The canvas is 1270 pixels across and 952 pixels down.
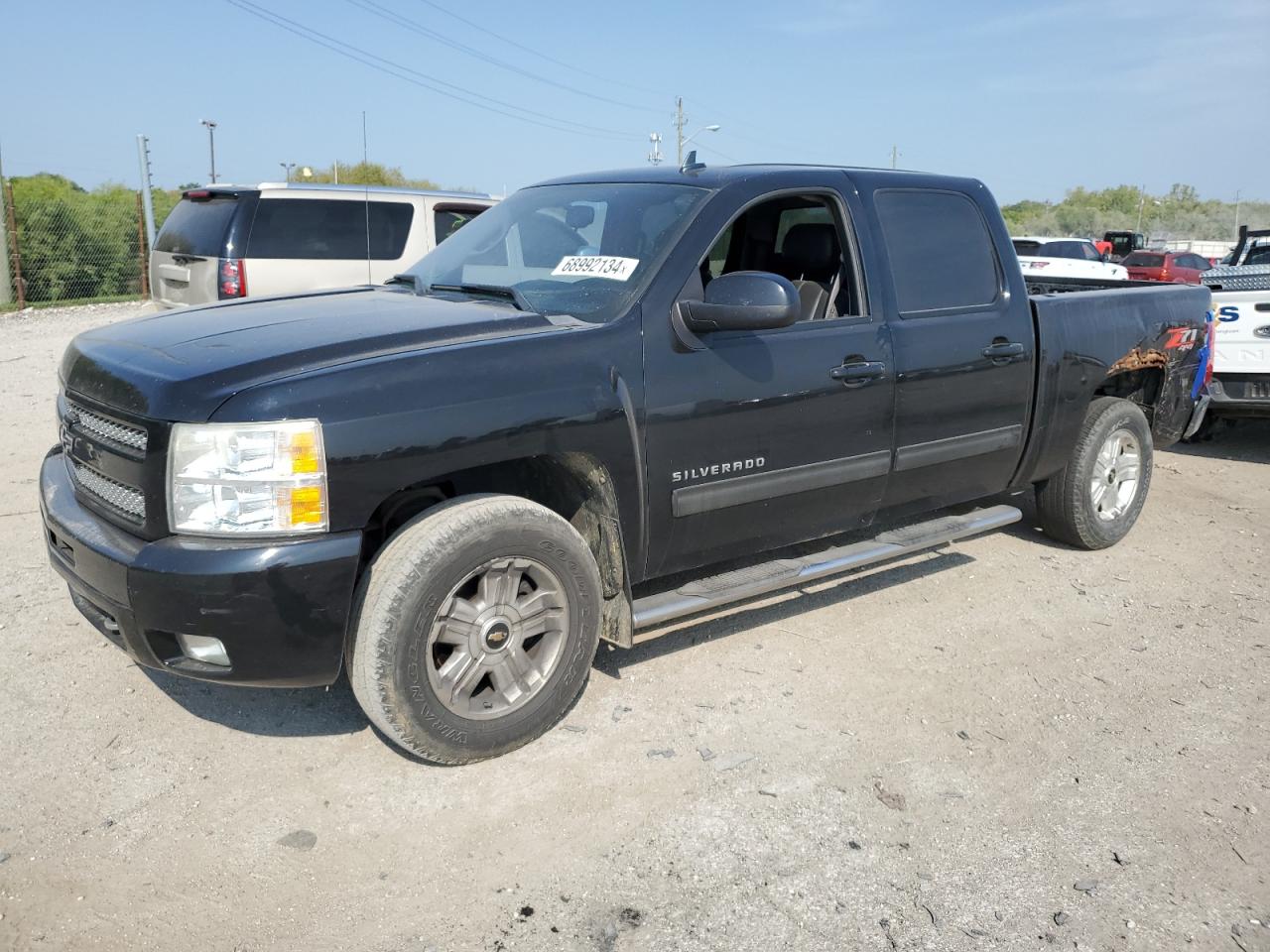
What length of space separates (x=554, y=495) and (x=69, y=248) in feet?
61.5

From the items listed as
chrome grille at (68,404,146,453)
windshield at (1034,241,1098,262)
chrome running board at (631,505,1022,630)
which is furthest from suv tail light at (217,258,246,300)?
windshield at (1034,241,1098,262)

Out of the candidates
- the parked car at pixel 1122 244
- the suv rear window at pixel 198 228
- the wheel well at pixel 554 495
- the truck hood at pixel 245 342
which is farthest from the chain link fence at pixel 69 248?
the parked car at pixel 1122 244

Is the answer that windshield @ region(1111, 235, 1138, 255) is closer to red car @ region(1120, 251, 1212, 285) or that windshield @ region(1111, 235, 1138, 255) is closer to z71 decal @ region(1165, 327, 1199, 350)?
red car @ region(1120, 251, 1212, 285)

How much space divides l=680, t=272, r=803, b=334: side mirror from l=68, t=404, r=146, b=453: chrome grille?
1.80 meters

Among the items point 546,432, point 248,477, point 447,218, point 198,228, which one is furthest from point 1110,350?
point 198,228

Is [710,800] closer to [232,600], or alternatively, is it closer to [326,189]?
[232,600]

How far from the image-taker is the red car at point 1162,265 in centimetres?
2453

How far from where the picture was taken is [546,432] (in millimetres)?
3244

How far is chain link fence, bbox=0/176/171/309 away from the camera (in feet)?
57.3

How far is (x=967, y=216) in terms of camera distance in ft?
15.7

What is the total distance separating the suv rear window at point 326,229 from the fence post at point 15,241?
35.6 feet

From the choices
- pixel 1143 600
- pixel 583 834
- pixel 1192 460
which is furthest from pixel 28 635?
pixel 1192 460

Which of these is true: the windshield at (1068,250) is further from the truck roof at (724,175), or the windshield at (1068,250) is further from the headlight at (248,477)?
the headlight at (248,477)

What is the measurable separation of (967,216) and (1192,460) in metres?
4.65
